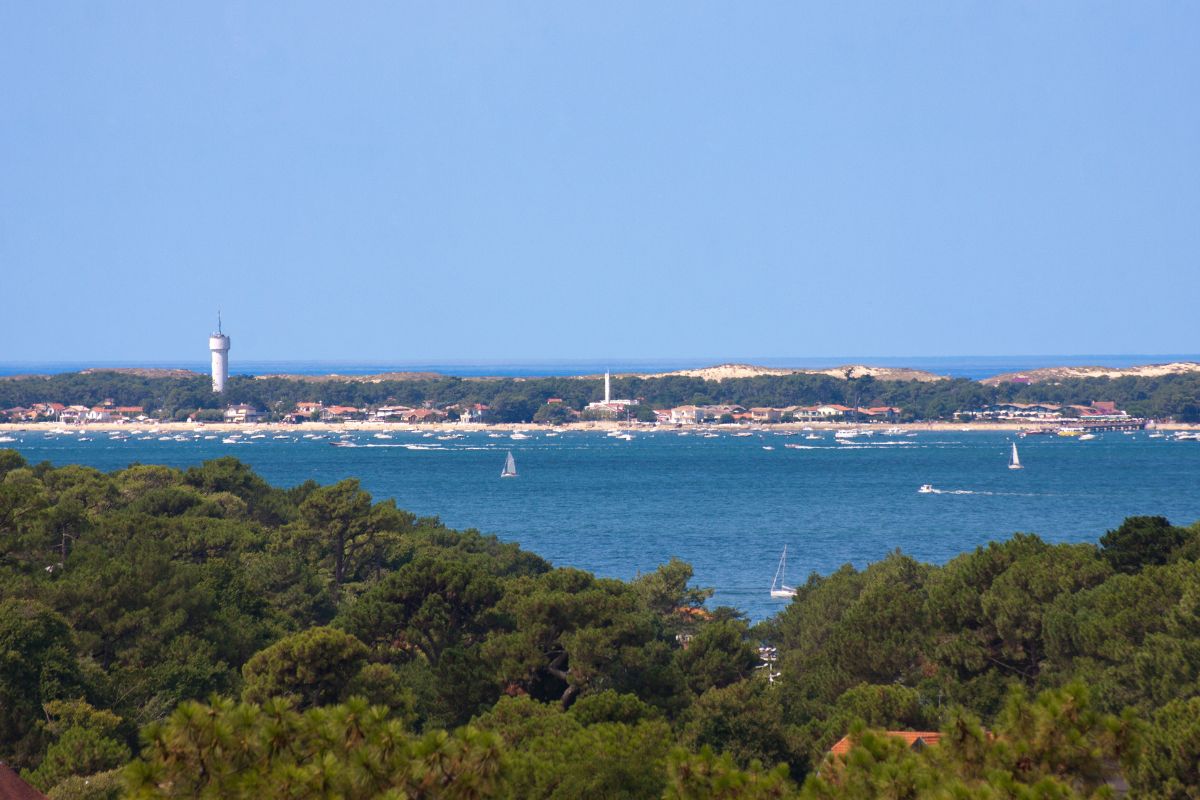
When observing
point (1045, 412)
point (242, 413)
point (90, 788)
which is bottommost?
point (242, 413)

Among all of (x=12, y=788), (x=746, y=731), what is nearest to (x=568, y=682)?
(x=746, y=731)

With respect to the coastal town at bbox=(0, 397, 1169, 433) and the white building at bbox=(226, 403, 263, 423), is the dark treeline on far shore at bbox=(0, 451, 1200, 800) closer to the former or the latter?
the coastal town at bbox=(0, 397, 1169, 433)

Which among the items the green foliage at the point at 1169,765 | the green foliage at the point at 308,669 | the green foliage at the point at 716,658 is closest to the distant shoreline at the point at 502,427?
the green foliage at the point at 716,658

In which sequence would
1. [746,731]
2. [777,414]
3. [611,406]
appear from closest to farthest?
[746,731] → [777,414] → [611,406]

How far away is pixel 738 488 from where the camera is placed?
83.1 meters

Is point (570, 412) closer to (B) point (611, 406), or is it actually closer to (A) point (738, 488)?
(B) point (611, 406)

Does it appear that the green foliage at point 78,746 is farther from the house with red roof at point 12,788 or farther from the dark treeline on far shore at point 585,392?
the dark treeline on far shore at point 585,392

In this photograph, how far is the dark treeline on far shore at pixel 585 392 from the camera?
529 feet

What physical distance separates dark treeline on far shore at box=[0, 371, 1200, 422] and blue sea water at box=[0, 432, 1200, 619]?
2207 centimetres

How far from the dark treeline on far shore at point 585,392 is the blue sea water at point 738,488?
22069 mm

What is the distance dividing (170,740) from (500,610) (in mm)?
12512

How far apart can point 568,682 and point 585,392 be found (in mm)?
153660

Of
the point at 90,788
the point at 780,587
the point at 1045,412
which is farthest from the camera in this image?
the point at 1045,412

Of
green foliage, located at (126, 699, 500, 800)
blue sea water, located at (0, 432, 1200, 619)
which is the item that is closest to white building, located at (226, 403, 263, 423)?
blue sea water, located at (0, 432, 1200, 619)
